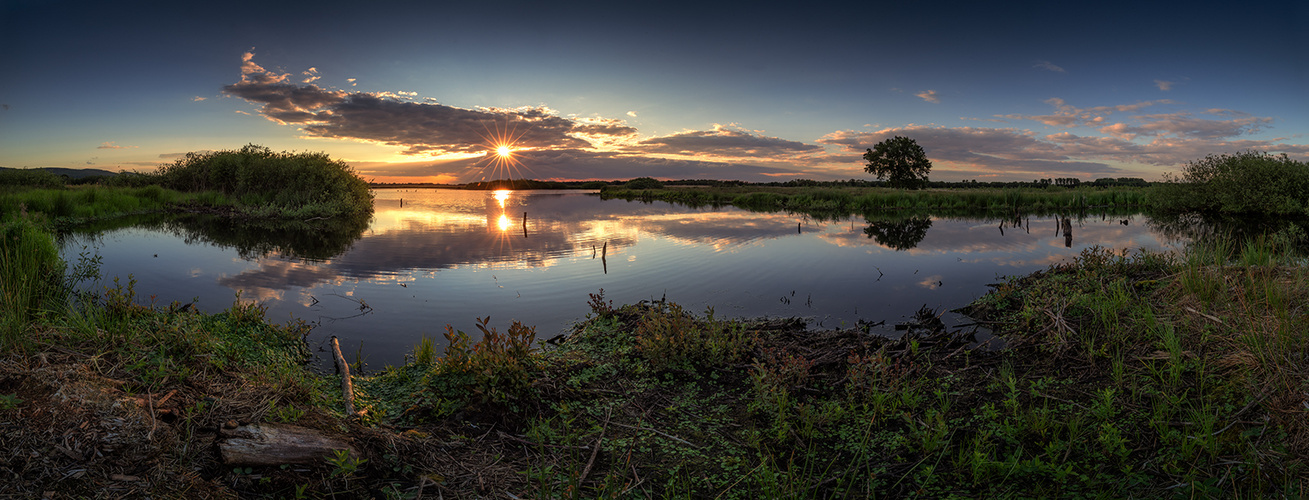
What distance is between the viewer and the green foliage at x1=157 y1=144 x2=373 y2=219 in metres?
41.8

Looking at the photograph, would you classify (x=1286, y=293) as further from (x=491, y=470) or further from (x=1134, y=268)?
(x=491, y=470)

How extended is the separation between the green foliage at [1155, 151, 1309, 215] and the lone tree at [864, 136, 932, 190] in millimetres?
54184

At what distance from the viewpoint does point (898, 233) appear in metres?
29.1

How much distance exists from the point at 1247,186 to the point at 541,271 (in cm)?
4183

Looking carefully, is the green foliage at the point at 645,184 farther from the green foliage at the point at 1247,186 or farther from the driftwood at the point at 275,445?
the driftwood at the point at 275,445

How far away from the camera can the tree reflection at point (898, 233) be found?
80.2 ft

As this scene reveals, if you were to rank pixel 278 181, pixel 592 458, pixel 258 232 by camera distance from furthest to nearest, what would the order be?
pixel 278 181
pixel 258 232
pixel 592 458

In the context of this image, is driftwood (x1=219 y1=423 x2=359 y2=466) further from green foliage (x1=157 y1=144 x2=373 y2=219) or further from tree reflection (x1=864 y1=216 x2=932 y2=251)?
green foliage (x1=157 y1=144 x2=373 y2=219)

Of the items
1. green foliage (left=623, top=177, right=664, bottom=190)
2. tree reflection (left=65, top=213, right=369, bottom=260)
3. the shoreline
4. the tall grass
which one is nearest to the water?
tree reflection (left=65, top=213, right=369, bottom=260)

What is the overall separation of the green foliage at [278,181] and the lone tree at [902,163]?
7854 cm

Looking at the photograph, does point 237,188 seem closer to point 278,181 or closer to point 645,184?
point 278,181

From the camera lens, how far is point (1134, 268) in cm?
1066

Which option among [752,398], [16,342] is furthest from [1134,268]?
[16,342]

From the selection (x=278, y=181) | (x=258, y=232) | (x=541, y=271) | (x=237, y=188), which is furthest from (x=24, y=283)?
(x=237, y=188)
